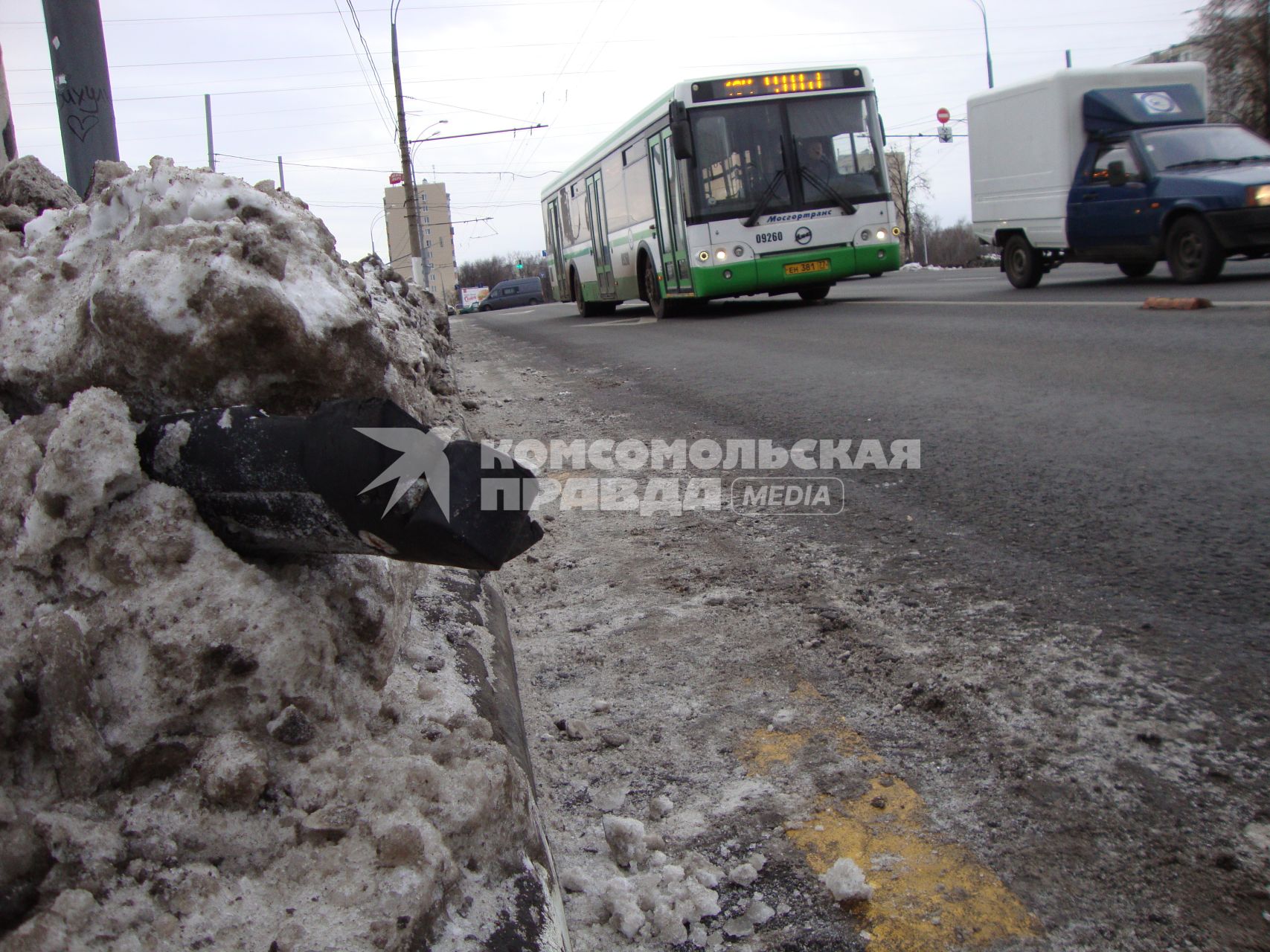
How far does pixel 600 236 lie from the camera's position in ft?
62.2

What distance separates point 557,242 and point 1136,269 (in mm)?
13320

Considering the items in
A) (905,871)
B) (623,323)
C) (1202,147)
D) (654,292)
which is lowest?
(905,871)

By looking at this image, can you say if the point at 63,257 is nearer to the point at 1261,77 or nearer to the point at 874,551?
the point at 874,551

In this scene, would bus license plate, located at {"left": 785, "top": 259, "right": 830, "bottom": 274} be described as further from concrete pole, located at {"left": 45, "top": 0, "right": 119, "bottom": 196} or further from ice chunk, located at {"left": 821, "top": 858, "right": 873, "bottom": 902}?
ice chunk, located at {"left": 821, "top": 858, "right": 873, "bottom": 902}

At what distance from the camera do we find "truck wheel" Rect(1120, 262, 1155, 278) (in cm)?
1387

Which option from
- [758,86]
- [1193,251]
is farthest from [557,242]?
[1193,251]

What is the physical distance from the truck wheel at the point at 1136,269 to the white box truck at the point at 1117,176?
24 mm

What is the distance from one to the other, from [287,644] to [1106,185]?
1354 centimetres

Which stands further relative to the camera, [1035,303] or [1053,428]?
[1035,303]

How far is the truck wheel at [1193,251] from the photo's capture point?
11461mm

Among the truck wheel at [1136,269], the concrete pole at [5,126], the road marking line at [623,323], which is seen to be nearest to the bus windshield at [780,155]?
the road marking line at [623,323]

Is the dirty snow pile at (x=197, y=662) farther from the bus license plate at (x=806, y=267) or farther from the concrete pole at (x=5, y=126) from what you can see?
the bus license plate at (x=806, y=267)

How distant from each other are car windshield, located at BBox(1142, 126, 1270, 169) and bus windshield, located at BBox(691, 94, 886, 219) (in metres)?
3.42

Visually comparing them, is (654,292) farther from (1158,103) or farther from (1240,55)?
(1240,55)
